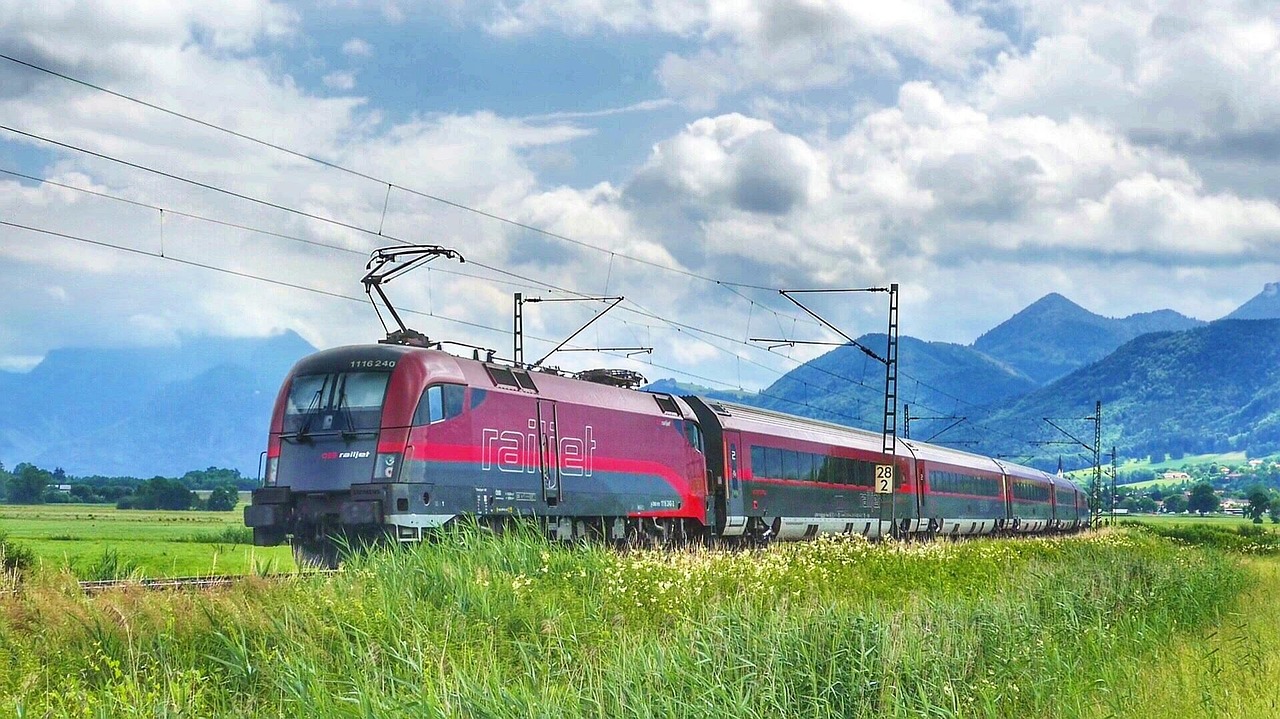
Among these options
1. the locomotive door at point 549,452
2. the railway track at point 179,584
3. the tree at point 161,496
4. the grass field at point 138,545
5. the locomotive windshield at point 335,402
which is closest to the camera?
the railway track at point 179,584

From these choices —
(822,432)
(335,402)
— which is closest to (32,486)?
(822,432)

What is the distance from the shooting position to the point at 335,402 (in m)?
22.8

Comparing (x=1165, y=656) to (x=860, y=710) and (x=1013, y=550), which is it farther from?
(x=1013, y=550)

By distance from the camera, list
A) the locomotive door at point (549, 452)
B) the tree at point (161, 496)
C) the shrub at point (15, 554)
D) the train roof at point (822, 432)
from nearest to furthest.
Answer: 1. the shrub at point (15, 554)
2. the locomotive door at point (549, 452)
3. the train roof at point (822, 432)
4. the tree at point (161, 496)

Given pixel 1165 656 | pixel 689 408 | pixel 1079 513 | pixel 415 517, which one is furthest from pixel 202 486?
pixel 1165 656

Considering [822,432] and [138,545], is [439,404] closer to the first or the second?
[822,432]

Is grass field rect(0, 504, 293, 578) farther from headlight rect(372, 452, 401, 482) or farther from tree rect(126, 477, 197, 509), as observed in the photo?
headlight rect(372, 452, 401, 482)

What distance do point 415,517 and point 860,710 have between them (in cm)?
1139

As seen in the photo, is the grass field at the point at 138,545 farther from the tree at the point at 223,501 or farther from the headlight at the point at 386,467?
the tree at the point at 223,501

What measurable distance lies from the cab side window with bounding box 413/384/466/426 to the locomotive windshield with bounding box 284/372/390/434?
2.31 feet

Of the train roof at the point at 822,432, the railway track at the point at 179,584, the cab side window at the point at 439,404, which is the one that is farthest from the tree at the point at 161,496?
the railway track at the point at 179,584

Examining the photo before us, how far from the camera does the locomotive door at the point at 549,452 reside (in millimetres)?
25031

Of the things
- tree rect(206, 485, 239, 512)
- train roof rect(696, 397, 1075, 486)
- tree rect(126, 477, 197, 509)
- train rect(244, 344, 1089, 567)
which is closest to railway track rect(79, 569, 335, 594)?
train rect(244, 344, 1089, 567)

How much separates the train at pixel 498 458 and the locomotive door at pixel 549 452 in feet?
0.13
